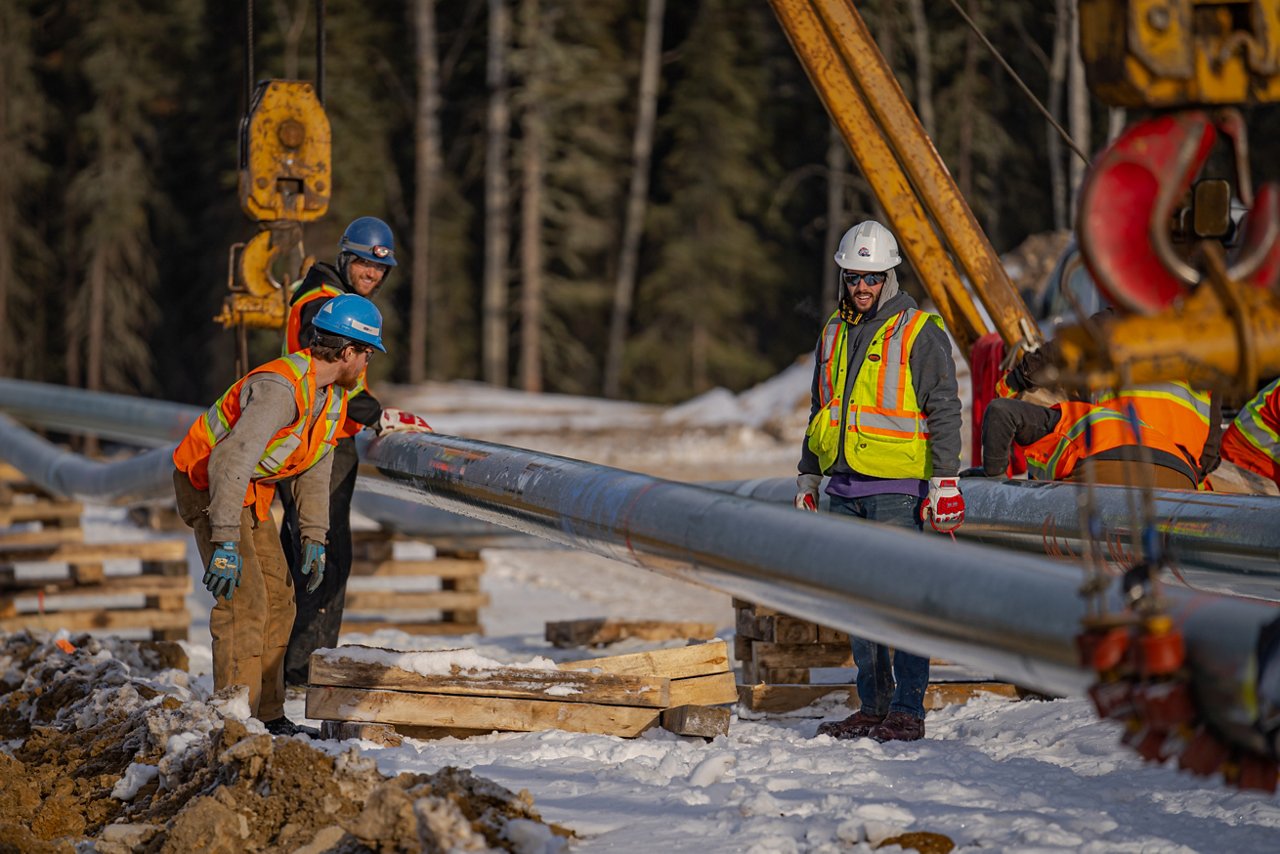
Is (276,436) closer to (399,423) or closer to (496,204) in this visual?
(399,423)

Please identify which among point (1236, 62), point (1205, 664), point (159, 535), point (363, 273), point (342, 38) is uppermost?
point (342, 38)

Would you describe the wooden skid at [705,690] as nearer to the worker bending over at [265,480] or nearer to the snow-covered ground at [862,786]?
the snow-covered ground at [862,786]

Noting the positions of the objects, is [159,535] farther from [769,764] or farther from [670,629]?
[769,764]

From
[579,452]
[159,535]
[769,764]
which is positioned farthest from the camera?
[579,452]

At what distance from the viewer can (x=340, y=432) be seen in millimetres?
8289

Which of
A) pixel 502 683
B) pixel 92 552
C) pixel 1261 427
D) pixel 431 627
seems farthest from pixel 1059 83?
pixel 502 683

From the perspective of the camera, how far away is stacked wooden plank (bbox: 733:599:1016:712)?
295 inches

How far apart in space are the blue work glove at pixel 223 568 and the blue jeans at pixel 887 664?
245 cm

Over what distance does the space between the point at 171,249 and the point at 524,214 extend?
Answer: 24.6 ft

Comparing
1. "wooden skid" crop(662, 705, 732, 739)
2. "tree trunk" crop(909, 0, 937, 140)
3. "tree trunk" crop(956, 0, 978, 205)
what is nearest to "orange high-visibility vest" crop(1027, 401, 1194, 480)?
"wooden skid" crop(662, 705, 732, 739)

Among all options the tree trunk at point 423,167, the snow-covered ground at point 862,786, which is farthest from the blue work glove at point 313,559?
the tree trunk at point 423,167

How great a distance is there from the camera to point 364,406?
335 inches

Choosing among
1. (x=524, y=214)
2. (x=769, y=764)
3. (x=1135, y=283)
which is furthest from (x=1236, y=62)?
(x=524, y=214)

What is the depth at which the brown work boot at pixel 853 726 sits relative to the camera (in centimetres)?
680
